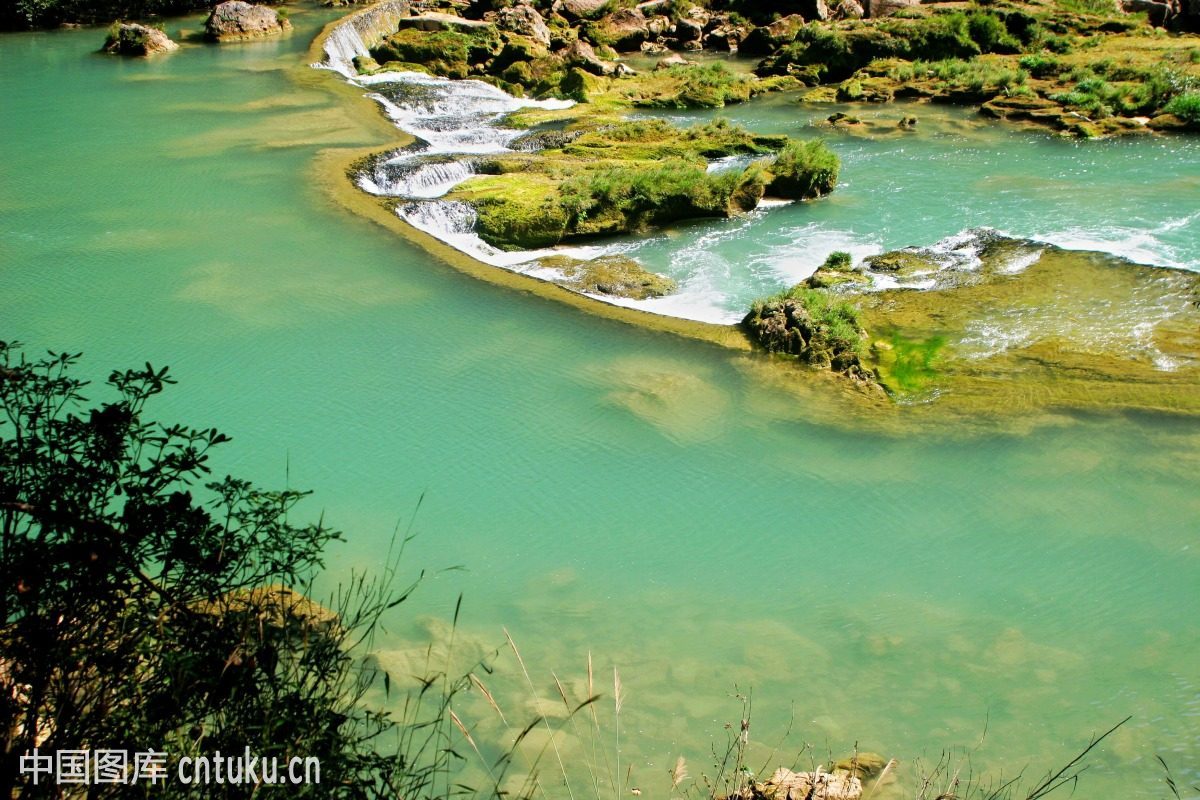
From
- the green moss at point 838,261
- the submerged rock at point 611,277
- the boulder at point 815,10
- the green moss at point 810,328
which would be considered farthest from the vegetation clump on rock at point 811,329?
the boulder at point 815,10

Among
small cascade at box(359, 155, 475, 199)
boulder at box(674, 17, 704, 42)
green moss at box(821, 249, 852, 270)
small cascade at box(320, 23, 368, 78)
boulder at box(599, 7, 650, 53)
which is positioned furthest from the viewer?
boulder at box(674, 17, 704, 42)

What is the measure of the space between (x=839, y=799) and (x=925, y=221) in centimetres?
1117

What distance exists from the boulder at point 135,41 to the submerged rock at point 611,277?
1615cm

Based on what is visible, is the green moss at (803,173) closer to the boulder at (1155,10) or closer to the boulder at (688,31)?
the boulder at (688,31)

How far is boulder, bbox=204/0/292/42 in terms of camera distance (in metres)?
25.7

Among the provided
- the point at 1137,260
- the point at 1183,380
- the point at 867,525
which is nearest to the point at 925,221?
the point at 1137,260

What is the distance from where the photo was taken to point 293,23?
28.7 metres

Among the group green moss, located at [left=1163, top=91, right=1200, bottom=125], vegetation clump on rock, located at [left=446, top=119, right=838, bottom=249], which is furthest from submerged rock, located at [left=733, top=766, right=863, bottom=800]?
green moss, located at [left=1163, top=91, right=1200, bottom=125]

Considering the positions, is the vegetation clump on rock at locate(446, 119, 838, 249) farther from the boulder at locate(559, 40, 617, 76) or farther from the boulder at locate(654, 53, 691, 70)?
the boulder at locate(654, 53, 691, 70)

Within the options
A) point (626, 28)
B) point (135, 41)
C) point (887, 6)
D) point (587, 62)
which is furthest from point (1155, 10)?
point (135, 41)

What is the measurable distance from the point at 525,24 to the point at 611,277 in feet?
53.1

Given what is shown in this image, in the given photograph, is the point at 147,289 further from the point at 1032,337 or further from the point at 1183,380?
the point at 1183,380

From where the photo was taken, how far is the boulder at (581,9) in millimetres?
28984

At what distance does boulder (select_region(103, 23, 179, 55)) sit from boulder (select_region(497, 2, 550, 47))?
8358 millimetres
